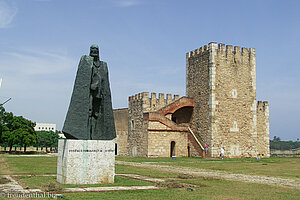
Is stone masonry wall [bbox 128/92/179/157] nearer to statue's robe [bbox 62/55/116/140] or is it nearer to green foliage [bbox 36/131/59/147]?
statue's robe [bbox 62/55/116/140]

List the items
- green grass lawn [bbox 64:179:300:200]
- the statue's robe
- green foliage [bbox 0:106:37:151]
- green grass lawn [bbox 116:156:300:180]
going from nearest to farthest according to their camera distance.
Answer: green grass lawn [bbox 64:179:300:200], the statue's robe, green grass lawn [bbox 116:156:300:180], green foliage [bbox 0:106:37:151]

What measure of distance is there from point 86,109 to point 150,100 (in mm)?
23345

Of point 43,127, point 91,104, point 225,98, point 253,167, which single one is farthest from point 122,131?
point 43,127

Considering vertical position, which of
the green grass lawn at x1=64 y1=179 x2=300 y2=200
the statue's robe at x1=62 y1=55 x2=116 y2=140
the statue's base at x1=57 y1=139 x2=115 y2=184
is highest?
the statue's robe at x1=62 y1=55 x2=116 y2=140

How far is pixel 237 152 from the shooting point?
30.4m

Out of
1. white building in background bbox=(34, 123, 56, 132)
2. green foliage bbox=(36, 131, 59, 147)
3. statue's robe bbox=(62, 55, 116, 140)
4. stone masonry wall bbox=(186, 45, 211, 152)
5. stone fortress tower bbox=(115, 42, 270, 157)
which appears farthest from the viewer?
white building in background bbox=(34, 123, 56, 132)

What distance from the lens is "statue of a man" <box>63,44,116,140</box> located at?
30.3ft

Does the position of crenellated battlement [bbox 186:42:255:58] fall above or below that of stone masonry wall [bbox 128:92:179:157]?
above

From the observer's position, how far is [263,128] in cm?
3522

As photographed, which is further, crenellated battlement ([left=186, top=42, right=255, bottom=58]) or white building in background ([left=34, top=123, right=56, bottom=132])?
white building in background ([left=34, top=123, right=56, bottom=132])

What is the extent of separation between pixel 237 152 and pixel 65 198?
25.8 metres

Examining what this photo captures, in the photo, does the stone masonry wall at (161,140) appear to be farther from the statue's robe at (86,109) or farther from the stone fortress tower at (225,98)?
the statue's robe at (86,109)

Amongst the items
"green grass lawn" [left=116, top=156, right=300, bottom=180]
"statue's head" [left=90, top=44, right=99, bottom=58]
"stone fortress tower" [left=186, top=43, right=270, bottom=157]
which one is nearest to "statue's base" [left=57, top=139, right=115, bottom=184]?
Answer: "statue's head" [left=90, top=44, right=99, bottom=58]

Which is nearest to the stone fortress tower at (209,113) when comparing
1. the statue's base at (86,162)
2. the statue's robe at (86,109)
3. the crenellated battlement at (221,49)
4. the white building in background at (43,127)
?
the crenellated battlement at (221,49)
